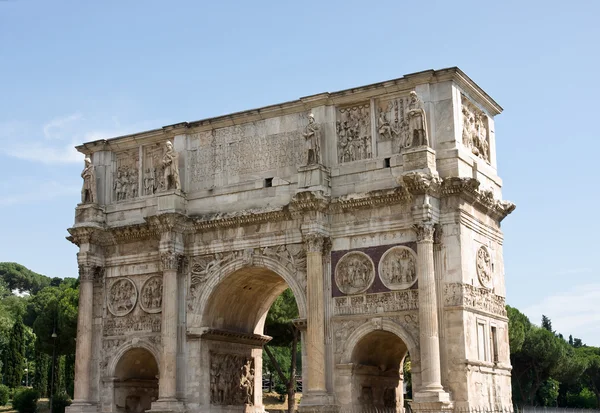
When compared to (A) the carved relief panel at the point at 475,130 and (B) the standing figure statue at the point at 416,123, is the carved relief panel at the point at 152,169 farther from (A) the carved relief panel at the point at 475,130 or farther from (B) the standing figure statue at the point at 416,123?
(A) the carved relief panel at the point at 475,130

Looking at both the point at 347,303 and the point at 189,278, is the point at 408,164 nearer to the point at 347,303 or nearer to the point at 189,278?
the point at 347,303

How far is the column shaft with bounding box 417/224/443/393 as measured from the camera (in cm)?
1988

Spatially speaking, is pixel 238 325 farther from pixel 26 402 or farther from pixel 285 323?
pixel 26 402

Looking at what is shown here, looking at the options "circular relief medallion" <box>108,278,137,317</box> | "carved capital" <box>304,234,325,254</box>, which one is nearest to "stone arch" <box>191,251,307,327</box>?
"carved capital" <box>304,234,325,254</box>

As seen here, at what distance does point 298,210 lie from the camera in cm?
2255

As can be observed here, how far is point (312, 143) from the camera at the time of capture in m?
22.8

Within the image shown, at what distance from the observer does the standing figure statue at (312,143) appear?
22766mm

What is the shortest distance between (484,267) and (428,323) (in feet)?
10.4

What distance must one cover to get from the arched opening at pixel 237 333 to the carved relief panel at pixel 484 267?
5.05 meters

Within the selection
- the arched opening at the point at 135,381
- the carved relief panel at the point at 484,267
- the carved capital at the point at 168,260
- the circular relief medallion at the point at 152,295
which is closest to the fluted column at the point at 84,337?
the arched opening at the point at 135,381

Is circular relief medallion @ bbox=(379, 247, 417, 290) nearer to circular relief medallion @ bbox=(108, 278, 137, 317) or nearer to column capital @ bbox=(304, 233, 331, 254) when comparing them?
column capital @ bbox=(304, 233, 331, 254)

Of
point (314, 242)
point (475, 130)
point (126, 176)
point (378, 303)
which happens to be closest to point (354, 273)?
point (378, 303)

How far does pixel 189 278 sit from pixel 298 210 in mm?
4385

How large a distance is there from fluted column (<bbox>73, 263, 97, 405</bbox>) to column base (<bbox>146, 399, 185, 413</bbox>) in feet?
9.57
